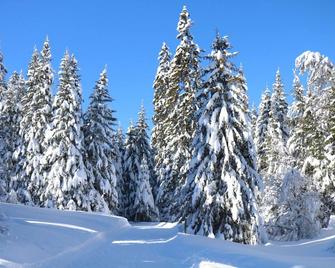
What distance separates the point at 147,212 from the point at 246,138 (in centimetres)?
2575

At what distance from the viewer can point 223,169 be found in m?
23.1

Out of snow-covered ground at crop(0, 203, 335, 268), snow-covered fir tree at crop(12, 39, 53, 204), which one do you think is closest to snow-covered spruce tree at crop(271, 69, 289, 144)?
snow-covered fir tree at crop(12, 39, 53, 204)

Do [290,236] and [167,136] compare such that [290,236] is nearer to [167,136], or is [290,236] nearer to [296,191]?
[296,191]

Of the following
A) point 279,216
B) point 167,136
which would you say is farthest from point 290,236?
point 167,136

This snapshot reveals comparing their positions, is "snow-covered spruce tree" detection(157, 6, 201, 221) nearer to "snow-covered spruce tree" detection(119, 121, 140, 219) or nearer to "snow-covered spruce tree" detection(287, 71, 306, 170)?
"snow-covered spruce tree" detection(287, 71, 306, 170)

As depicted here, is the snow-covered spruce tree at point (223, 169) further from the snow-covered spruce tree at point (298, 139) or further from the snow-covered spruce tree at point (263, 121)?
the snow-covered spruce tree at point (263, 121)

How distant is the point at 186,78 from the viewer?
32156 mm

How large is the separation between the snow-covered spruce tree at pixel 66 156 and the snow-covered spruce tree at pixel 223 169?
12.5 metres

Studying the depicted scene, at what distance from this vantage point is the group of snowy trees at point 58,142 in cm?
3450

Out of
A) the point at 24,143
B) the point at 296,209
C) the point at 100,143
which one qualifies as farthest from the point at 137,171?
the point at 296,209

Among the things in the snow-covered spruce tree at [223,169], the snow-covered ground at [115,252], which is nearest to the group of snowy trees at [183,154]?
the snow-covered spruce tree at [223,169]

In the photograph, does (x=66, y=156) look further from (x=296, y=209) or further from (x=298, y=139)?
(x=298, y=139)

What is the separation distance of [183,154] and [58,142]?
10.4 meters

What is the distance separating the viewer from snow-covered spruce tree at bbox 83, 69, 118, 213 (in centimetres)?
3725
